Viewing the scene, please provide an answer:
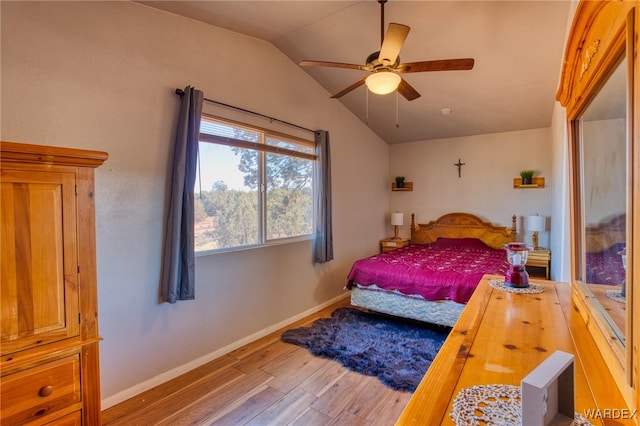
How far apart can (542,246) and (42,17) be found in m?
5.74

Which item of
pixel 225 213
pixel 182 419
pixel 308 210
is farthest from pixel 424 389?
pixel 308 210

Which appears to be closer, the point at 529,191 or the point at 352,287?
the point at 352,287

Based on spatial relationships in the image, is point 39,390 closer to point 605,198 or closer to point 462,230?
point 605,198

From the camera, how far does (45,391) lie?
124 centimetres

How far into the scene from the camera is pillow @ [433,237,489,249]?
479cm

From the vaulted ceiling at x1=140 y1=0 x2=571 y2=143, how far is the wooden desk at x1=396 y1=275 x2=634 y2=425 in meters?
2.29

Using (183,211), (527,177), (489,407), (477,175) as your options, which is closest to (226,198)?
(183,211)

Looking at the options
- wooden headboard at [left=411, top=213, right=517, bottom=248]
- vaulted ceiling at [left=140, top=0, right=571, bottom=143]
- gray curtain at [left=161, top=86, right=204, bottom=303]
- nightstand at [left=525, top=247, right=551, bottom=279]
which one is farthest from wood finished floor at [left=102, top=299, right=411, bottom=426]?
wooden headboard at [left=411, top=213, right=517, bottom=248]

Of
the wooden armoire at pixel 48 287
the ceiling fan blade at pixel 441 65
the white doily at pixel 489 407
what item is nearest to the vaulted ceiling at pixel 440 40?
the ceiling fan blade at pixel 441 65

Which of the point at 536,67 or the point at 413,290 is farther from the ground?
the point at 536,67

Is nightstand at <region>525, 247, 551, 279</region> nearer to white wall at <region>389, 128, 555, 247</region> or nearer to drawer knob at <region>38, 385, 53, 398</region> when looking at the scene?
white wall at <region>389, 128, 555, 247</region>

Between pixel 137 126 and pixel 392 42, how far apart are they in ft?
6.02

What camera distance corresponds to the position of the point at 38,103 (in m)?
1.84

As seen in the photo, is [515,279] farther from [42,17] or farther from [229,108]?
[42,17]
